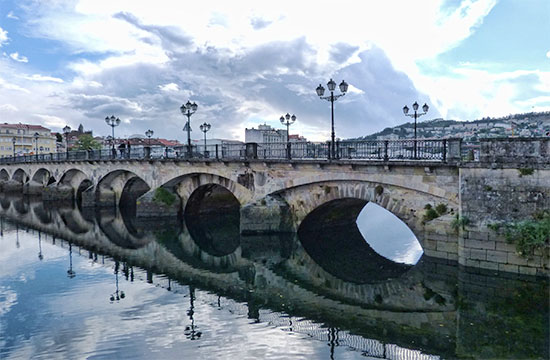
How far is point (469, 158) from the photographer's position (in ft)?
45.2

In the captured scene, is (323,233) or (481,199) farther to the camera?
(323,233)

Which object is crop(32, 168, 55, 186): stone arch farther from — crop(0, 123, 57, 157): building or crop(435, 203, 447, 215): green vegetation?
crop(0, 123, 57, 157): building

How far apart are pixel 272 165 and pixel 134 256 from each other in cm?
755

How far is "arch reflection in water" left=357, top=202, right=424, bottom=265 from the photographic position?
1791 centimetres

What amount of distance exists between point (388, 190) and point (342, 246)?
178 inches

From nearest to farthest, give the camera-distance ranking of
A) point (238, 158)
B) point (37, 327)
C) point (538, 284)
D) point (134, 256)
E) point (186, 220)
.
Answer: point (37, 327), point (538, 284), point (134, 256), point (238, 158), point (186, 220)

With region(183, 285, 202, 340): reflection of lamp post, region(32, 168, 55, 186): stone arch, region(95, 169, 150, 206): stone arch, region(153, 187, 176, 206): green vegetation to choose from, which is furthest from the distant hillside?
region(32, 168, 55, 186): stone arch

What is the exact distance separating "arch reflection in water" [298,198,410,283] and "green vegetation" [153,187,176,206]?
10060 mm

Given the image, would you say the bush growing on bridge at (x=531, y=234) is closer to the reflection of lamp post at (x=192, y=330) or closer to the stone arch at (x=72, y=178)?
the reflection of lamp post at (x=192, y=330)

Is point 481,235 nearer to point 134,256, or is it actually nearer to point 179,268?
point 179,268

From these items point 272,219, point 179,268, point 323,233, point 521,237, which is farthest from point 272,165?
point 521,237

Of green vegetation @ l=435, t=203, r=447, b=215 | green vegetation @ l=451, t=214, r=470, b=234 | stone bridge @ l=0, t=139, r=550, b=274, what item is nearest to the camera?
stone bridge @ l=0, t=139, r=550, b=274

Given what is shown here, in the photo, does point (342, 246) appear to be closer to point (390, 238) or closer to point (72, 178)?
point (390, 238)

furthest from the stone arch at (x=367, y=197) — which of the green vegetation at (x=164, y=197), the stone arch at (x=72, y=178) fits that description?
the stone arch at (x=72, y=178)
